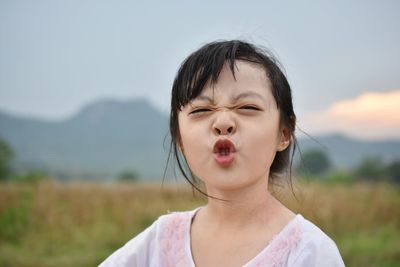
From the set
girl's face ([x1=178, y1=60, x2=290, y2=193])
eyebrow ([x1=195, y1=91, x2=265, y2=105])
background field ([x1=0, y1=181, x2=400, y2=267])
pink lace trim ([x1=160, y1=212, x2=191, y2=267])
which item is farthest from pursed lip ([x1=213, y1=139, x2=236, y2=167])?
background field ([x1=0, y1=181, x2=400, y2=267])

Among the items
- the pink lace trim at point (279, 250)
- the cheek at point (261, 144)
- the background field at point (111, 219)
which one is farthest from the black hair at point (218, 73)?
the background field at point (111, 219)

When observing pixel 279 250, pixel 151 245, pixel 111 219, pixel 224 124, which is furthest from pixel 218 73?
pixel 111 219

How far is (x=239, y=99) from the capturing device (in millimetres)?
1661

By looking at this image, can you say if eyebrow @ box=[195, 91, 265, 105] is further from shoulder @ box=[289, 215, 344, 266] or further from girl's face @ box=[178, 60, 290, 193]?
shoulder @ box=[289, 215, 344, 266]

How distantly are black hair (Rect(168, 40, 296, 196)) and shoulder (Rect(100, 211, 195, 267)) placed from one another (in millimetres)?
306

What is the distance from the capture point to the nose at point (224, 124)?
162 cm

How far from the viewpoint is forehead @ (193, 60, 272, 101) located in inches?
65.9

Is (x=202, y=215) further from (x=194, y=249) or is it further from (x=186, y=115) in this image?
(x=186, y=115)

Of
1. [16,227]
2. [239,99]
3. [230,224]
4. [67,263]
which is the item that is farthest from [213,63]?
[16,227]

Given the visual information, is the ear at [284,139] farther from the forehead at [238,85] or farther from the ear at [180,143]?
the ear at [180,143]

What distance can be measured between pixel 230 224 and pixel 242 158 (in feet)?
0.91

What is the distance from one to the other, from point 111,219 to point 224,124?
22.0 feet

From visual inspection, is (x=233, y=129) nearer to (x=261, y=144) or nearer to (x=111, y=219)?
(x=261, y=144)

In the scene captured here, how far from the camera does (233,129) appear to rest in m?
1.63
